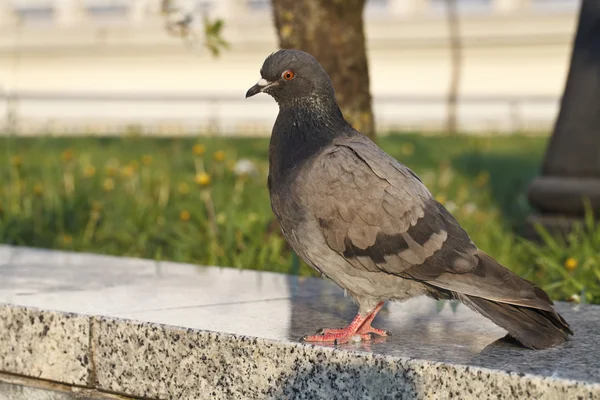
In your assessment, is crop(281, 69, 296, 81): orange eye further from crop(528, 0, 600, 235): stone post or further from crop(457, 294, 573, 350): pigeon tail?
crop(528, 0, 600, 235): stone post

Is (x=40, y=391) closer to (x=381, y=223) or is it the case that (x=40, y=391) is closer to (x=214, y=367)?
(x=214, y=367)

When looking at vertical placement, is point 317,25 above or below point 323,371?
above

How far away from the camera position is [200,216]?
627cm

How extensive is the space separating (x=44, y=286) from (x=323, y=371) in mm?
1626

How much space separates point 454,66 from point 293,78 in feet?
54.2

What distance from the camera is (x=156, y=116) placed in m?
20.2

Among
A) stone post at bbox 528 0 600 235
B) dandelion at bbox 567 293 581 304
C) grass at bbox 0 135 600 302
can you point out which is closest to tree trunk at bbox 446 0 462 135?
grass at bbox 0 135 600 302

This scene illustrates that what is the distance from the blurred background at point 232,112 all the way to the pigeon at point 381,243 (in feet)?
6.11

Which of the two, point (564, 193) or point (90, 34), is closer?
point (564, 193)

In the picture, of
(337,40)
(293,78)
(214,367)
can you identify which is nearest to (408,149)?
(337,40)

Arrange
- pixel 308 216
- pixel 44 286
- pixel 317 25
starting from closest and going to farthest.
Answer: pixel 308 216, pixel 44 286, pixel 317 25

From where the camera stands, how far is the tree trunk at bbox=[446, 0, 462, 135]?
62.8 ft

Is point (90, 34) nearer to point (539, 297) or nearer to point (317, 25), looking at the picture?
point (317, 25)

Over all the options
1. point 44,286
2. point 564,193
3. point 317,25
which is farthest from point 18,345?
point 564,193
